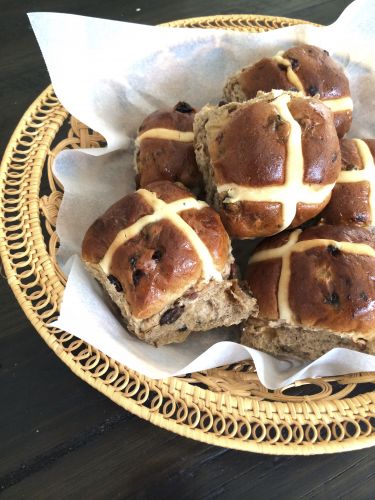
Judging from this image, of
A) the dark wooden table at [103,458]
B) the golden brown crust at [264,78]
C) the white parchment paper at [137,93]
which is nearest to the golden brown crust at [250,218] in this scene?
the white parchment paper at [137,93]

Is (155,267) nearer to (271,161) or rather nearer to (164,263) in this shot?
(164,263)

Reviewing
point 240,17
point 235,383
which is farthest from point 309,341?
point 240,17

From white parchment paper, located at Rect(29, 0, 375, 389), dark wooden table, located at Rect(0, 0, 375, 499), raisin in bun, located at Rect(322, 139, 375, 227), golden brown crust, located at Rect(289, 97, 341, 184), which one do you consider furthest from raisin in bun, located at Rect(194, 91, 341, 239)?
dark wooden table, located at Rect(0, 0, 375, 499)

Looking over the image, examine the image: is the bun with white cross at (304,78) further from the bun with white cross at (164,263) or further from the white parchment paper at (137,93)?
the bun with white cross at (164,263)

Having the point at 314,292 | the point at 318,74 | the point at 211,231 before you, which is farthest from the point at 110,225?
the point at 318,74

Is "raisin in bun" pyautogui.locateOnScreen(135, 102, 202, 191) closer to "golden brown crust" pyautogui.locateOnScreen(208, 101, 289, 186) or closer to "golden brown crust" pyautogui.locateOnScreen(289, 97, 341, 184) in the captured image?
"golden brown crust" pyautogui.locateOnScreen(208, 101, 289, 186)

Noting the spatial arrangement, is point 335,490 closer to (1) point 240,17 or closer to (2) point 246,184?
(2) point 246,184
